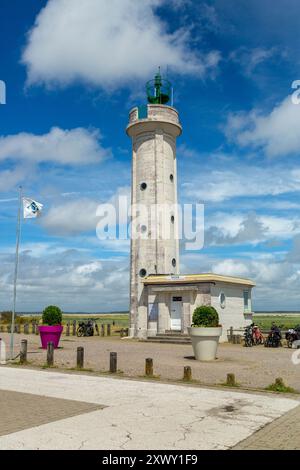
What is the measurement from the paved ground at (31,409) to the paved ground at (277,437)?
3.31m

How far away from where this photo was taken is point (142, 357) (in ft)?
61.1

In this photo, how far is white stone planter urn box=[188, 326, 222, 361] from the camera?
17500mm

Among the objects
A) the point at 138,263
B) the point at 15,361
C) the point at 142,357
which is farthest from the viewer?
the point at 138,263

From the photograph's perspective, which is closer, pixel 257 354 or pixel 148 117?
pixel 257 354

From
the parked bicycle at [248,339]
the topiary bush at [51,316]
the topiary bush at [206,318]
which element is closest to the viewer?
the topiary bush at [206,318]

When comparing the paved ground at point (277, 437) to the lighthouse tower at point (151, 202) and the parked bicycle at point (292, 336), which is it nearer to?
the parked bicycle at point (292, 336)

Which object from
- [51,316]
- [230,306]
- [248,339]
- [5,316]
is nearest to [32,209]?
[51,316]

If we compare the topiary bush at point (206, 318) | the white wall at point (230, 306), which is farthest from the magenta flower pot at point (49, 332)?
the white wall at point (230, 306)

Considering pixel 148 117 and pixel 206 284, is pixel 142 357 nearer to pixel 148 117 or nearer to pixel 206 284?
pixel 206 284

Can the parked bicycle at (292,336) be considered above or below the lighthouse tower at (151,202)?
below

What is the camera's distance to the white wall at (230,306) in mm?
28362

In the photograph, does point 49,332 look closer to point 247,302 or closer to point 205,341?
point 205,341

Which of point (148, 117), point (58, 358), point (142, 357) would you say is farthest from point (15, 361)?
point (148, 117)

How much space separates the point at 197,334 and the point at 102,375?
516cm
